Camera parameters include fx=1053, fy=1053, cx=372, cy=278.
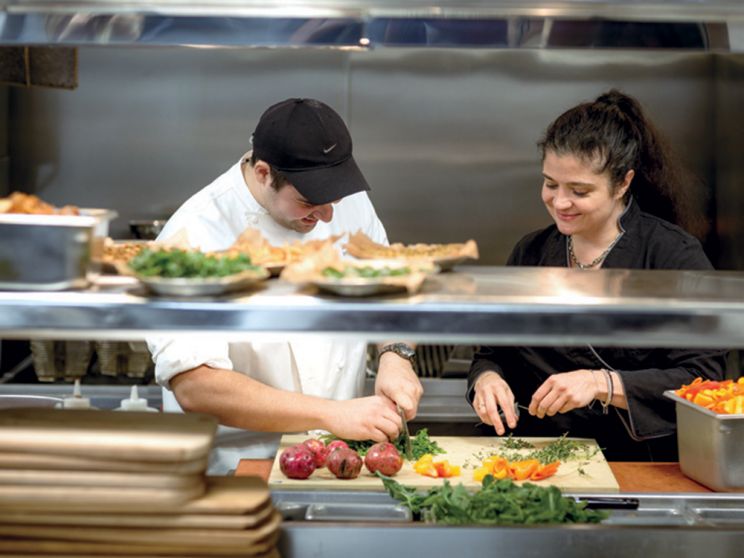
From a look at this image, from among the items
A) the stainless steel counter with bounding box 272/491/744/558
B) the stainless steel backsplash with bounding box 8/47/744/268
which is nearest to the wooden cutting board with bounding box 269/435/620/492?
the stainless steel counter with bounding box 272/491/744/558

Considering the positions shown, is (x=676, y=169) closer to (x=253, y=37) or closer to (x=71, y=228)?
(x=253, y=37)

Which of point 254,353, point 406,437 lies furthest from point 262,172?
point 406,437

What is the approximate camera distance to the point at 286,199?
3.15 metres

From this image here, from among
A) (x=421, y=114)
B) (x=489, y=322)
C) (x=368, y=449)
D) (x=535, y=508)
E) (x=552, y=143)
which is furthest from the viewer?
(x=421, y=114)

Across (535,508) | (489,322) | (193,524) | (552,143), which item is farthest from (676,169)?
(193,524)

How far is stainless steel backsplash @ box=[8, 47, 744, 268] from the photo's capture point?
216 inches

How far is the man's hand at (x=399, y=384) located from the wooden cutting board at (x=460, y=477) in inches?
7.2

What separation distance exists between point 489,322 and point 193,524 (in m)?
0.69

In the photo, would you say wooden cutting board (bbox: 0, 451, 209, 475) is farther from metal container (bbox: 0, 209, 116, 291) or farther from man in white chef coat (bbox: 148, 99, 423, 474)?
man in white chef coat (bbox: 148, 99, 423, 474)

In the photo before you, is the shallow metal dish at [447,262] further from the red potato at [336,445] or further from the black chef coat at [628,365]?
the black chef coat at [628,365]

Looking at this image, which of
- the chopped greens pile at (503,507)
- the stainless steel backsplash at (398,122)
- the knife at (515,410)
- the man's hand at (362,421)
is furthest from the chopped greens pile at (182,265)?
the stainless steel backsplash at (398,122)

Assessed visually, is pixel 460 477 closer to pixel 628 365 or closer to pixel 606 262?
pixel 628 365

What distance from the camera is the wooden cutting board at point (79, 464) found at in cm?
198

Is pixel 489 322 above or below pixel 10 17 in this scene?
below
